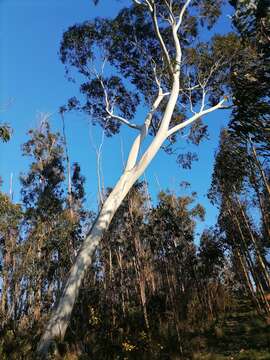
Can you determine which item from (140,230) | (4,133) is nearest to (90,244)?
(4,133)

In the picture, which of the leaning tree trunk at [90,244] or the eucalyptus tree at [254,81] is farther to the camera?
Result: the leaning tree trunk at [90,244]

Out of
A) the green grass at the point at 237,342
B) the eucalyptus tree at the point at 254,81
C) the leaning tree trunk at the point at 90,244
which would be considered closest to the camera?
Answer: the eucalyptus tree at the point at 254,81

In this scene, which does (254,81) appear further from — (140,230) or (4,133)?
(140,230)

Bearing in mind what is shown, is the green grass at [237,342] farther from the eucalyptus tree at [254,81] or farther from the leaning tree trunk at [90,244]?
the eucalyptus tree at [254,81]

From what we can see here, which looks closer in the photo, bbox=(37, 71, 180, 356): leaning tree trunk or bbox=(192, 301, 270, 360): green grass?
bbox=(192, 301, 270, 360): green grass

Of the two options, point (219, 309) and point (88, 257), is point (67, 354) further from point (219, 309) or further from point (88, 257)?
point (219, 309)

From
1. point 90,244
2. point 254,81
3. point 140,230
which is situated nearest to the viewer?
point 254,81

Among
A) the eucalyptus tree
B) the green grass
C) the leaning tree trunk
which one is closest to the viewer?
the eucalyptus tree

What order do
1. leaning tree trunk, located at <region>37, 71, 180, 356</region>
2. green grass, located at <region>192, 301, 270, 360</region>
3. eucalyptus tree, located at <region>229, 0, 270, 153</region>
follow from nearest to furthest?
eucalyptus tree, located at <region>229, 0, 270, 153</region>
green grass, located at <region>192, 301, 270, 360</region>
leaning tree trunk, located at <region>37, 71, 180, 356</region>

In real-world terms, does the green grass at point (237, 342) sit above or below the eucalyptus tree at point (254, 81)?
below

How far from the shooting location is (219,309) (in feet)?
41.6

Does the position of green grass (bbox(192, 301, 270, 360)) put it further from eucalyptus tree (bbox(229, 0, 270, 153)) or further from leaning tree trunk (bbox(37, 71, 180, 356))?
eucalyptus tree (bbox(229, 0, 270, 153))

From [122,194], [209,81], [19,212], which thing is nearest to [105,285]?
[19,212]

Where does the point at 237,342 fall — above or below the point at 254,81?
below
